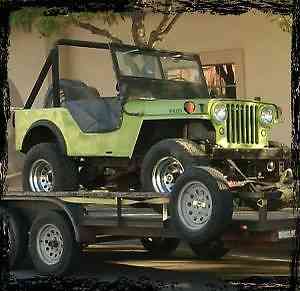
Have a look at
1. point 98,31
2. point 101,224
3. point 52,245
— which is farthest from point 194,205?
point 98,31

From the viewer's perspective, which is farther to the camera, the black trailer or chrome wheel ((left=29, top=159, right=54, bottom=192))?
chrome wheel ((left=29, top=159, right=54, bottom=192))

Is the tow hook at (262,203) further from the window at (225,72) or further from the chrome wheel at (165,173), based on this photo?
the window at (225,72)

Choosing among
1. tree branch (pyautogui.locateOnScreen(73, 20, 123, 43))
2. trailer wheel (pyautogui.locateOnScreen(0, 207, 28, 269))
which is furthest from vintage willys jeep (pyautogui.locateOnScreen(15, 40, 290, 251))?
tree branch (pyautogui.locateOnScreen(73, 20, 123, 43))

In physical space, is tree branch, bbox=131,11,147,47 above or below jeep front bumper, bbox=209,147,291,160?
above

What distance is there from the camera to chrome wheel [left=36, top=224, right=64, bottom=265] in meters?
8.19

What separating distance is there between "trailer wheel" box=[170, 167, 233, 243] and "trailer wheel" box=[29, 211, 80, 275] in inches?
61.9

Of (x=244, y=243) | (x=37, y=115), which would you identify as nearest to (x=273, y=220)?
(x=244, y=243)

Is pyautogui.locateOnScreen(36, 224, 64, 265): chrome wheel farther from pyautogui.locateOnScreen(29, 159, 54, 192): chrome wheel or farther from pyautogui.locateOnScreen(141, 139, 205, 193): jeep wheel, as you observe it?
pyautogui.locateOnScreen(141, 139, 205, 193): jeep wheel

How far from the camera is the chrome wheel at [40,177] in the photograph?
8656mm

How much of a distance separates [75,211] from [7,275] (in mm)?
A: 976

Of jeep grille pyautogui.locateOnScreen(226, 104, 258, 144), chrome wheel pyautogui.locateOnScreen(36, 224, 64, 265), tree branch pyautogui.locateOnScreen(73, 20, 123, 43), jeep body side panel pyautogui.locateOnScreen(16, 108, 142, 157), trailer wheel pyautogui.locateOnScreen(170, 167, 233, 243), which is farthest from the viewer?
tree branch pyautogui.locateOnScreen(73, 20, 123, 43)

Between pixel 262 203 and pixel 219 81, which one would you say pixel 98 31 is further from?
pixel 262 203

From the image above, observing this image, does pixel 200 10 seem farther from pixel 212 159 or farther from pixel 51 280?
pixel 51 280

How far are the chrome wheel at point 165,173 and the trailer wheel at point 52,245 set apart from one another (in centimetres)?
123
